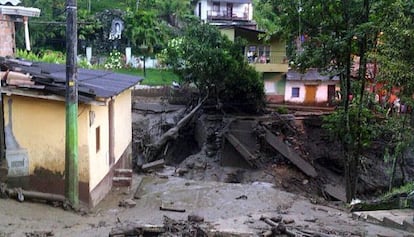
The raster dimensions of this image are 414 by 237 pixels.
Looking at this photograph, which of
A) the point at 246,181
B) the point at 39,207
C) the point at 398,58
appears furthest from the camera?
the point at 246,181

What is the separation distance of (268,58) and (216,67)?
1029cm

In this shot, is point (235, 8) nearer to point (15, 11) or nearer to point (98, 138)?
point (15, 11)

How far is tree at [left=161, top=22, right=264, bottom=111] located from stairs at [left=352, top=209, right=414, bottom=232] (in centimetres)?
1543

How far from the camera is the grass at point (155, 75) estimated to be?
129ft

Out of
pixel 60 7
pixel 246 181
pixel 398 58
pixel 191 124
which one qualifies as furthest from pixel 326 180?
pixel 60 7

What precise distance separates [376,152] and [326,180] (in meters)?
4.06

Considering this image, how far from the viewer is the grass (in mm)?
39250

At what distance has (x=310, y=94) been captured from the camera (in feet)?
123

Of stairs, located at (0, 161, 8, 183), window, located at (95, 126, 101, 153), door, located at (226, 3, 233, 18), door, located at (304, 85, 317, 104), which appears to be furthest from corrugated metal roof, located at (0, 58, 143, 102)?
door, located at (226, 3, 233, 18)

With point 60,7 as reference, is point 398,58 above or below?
below

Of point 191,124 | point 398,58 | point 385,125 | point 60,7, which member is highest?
point 60,7

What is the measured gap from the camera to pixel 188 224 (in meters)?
10.2

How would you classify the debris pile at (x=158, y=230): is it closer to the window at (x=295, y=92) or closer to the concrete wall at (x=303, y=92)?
the concrete wall at (x=303, y=92)

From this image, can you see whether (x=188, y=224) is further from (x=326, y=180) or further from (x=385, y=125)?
(x=326, y=180)
